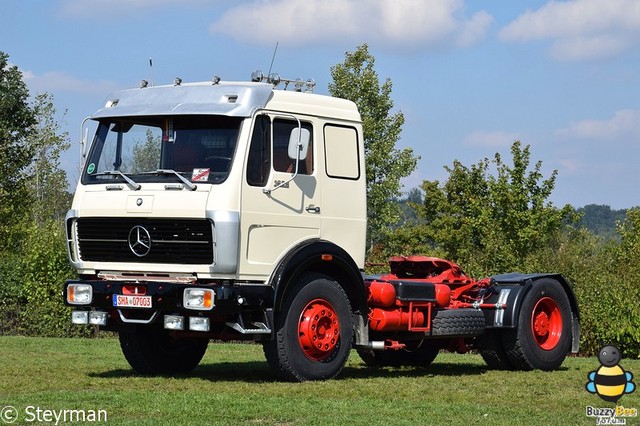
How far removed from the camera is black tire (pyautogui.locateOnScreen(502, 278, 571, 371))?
15852 millimetres

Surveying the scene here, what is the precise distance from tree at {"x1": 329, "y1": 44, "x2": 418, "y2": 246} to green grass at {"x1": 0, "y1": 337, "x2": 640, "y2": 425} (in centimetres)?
4149

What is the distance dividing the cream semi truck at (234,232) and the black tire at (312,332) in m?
0.02

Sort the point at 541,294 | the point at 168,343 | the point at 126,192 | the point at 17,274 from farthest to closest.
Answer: the point at 17,274
the point at 541,294
the point at 168,343
the point at 126,192

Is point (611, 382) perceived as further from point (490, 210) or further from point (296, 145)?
point (490, 210)

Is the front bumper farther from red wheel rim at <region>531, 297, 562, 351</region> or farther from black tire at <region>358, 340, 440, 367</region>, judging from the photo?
red wheel rim at <region>531, 297, 562, 351</region>

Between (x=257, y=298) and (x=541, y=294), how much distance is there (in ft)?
15.8

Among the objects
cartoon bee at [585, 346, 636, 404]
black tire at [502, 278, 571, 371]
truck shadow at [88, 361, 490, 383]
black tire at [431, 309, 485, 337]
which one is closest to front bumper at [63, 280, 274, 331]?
truck shadow at [88, 361, 490, 383]

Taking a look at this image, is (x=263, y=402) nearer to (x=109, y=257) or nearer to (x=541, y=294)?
(x=109, y=257)

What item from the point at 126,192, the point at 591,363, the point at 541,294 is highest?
the point at 126,192

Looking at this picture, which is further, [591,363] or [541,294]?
[591,363]

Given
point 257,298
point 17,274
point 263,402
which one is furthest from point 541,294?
point 17,274

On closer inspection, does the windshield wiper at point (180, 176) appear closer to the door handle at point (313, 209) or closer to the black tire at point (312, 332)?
the door handle at point (313, 209)

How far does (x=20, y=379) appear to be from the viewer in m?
13.7

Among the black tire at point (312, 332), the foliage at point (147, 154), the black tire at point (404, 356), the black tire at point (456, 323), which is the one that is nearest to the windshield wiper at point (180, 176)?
the foliage at point (147, 154)
